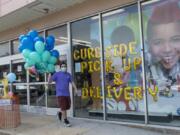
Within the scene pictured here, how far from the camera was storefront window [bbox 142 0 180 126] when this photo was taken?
8.05m

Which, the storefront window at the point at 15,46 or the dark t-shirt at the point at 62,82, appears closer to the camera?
the dark t-shirt at the point at 62,82

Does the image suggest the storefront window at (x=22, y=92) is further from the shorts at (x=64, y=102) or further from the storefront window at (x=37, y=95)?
the shorts at (x=64, y=102)

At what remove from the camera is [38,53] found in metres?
8.91

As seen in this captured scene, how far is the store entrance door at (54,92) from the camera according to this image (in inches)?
421

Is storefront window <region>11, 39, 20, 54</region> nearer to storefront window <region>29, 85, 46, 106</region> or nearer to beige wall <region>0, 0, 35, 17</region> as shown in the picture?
storefront window <region>29, 85, 46, 106</region>

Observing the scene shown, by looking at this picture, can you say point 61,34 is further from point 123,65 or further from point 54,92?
point 123,65

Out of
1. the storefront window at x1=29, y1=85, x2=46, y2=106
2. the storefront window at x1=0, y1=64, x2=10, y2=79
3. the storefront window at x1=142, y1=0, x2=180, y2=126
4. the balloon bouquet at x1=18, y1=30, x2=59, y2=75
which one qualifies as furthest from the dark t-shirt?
the storefront window at x1=0, y1=64, x2=10, y2=79

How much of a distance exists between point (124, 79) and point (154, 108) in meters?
1.19

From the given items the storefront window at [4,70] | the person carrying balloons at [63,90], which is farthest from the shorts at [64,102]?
the storefront window at [4,70]

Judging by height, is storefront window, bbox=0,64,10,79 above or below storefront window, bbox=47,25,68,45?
below

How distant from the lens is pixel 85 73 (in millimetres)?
10188

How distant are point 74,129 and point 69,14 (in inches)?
148

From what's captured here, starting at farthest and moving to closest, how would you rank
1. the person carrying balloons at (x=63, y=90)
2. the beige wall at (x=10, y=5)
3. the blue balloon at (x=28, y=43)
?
the beige wall at (x=10, y=5), the person carrying balloons at (x=63, y=90), the blue balloon at (x=28, y=43)

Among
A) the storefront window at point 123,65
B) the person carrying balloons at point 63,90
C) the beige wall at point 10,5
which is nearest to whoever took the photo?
the storefront window at point 123,65
